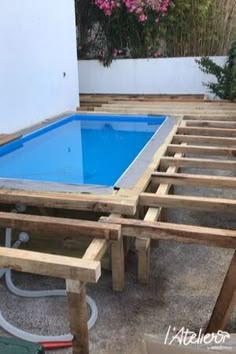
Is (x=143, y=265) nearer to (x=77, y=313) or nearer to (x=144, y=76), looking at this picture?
(x=77, y=313)

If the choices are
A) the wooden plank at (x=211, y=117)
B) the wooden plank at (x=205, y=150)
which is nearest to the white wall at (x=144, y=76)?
the wooden plank at (x=211, y=117)

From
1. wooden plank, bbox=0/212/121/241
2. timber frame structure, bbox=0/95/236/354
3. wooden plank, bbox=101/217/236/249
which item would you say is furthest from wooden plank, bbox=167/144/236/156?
wooden plank, bbox=0/212/121/241

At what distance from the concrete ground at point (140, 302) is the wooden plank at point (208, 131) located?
1.19m

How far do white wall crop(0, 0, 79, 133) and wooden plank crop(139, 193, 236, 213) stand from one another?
2136 millimetres

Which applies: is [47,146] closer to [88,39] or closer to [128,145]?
[128,145]

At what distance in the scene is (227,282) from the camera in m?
1.44

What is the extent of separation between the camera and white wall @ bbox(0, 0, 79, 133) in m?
3.42

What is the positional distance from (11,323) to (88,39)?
5.26 meters

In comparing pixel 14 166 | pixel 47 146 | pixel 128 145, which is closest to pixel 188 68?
pixel 128 145

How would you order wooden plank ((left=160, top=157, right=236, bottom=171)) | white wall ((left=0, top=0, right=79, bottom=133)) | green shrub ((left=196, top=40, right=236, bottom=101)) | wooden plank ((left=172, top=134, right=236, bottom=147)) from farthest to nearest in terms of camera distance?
green shrub ((left=196, top=40, right=236, bottom=101)) < white wall ((left=0, top=0, right=79, bottom=133)) < wooden plank ((left=172, top=134, right=236, bottom=147)) < wooden plank ((left=160, top=157, right=236, bottom=171))

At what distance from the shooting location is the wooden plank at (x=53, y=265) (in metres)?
1.23

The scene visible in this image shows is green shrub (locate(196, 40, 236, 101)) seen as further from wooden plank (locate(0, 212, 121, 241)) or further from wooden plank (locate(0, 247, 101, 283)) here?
wooden plank (locate(0, 247, 101, 283))

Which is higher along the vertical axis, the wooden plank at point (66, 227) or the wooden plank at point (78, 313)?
the wooden plank at point (66, 227)

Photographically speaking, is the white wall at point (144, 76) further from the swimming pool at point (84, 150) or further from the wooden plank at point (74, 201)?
the wooden plank at point (74, 201)
